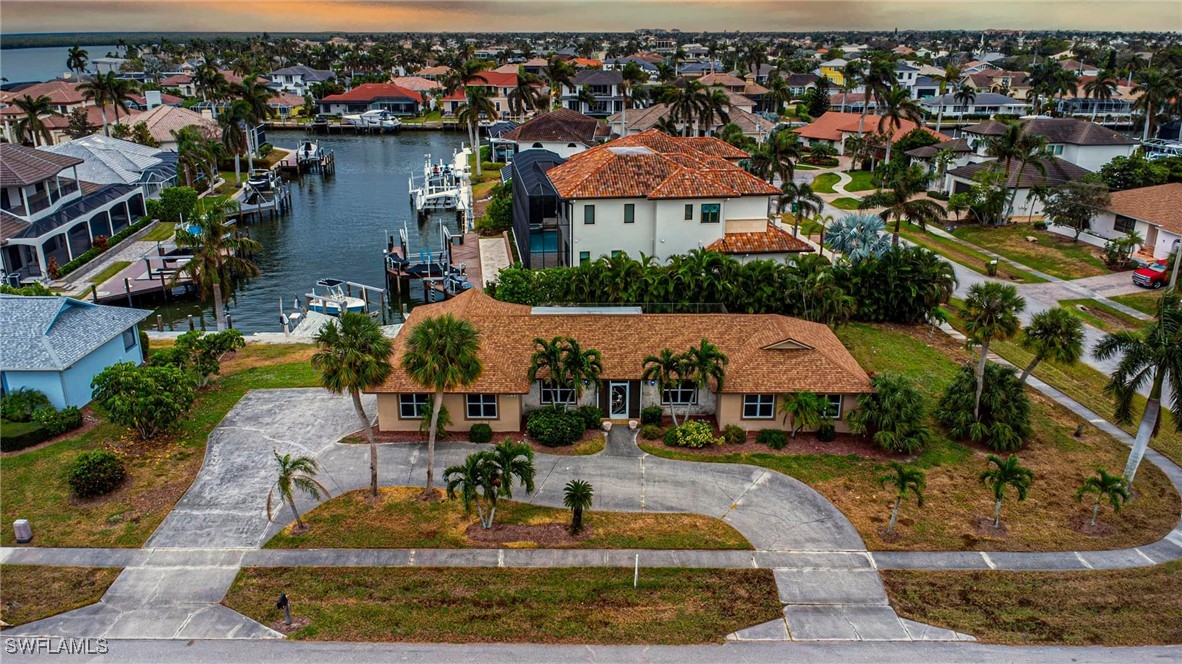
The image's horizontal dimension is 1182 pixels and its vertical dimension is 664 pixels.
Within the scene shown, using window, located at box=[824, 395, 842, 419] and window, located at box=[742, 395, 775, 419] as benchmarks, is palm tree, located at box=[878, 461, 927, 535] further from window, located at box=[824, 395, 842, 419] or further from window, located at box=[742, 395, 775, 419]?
window, located at box=[742, 395, 775, 419]

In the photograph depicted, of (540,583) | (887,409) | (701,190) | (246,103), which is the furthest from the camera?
(246,103)

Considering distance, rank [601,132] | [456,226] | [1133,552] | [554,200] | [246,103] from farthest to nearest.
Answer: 1. [601,132]
2. [246,103]
3. [456,226]
4. [554,200]
5. [1133,552]

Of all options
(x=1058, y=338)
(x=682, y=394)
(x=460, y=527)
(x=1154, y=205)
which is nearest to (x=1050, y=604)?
(x=1058, y=338)

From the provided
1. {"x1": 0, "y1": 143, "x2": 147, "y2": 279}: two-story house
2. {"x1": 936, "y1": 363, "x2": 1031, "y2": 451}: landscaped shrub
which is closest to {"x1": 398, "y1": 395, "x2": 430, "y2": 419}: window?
{"x1": 936, "y1": 363, "x2": 1031, "y2": 451}: landscaped shrub

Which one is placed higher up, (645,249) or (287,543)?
(645,249)

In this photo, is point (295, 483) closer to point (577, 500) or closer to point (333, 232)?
point (577, 500)

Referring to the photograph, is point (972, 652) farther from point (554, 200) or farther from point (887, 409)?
point (554, 200)

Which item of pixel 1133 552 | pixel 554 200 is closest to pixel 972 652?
pixel 1133 552
